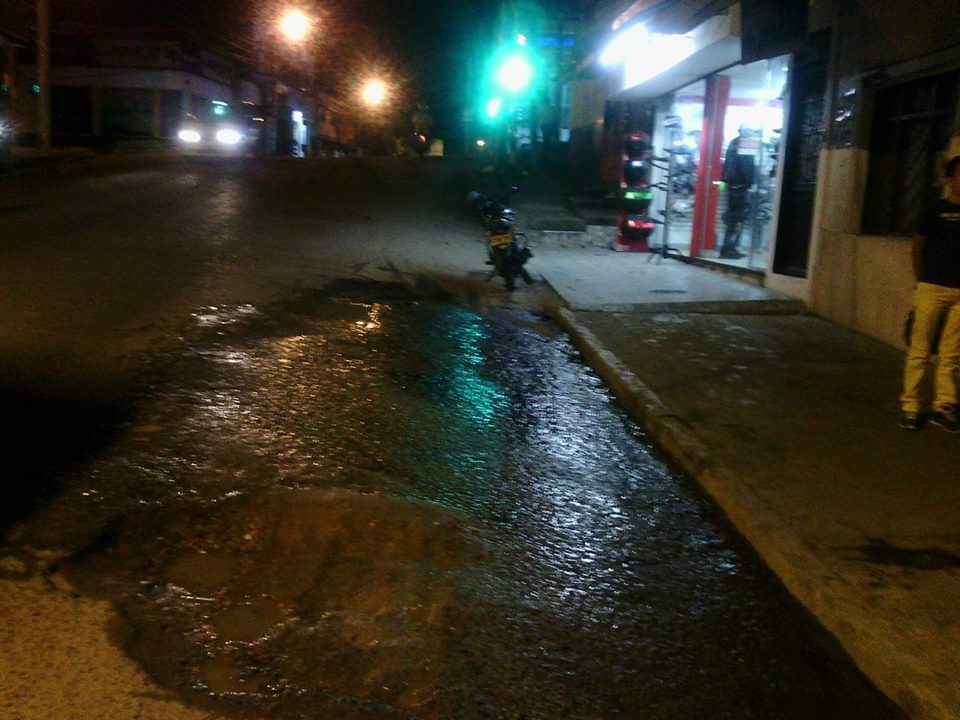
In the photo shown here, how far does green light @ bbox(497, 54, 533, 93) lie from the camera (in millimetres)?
32438

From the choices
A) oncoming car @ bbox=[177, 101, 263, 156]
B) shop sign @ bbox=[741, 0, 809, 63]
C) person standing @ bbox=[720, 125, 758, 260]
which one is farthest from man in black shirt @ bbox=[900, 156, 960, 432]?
oncoming car @ bbox=[177, 101, 263, 156]

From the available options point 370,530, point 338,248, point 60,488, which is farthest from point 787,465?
point 338,248

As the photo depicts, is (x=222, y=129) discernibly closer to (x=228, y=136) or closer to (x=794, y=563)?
(x=228, y=136)

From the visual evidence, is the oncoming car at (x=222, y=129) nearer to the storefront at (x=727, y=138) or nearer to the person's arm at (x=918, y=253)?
the storefront at (x=727, y=138)

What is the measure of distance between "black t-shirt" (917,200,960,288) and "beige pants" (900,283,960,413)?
70 mm

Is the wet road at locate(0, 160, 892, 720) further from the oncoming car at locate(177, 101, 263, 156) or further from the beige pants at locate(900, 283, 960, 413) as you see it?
the oncoming car at locate(177, 101, 263, 156)

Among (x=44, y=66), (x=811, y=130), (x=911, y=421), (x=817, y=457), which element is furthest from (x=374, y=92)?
(x=817, y=457)

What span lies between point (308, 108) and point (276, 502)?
173 ft

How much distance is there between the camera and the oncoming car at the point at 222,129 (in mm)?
39656

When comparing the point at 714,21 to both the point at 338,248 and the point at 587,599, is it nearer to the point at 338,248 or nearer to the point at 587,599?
the point at 338,248

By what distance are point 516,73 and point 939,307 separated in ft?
92.2

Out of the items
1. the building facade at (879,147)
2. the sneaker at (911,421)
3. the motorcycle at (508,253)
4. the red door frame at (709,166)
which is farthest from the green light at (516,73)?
the sneaker at (911,421)

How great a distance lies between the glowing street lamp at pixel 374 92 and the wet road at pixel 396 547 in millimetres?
47173

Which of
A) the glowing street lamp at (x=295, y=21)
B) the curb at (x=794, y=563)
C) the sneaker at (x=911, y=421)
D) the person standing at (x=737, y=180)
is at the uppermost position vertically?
the glowing street lamp at (x=295, y=21)
